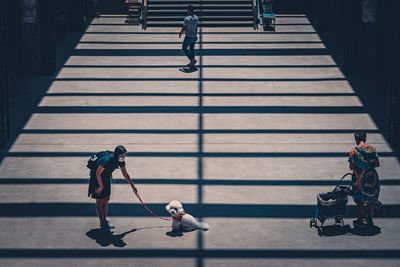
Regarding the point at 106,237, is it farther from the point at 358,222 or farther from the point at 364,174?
the point at 364,174

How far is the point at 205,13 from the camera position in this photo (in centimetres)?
2734

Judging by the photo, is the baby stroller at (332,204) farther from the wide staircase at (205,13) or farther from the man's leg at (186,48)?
the wide staircase at (205,13)

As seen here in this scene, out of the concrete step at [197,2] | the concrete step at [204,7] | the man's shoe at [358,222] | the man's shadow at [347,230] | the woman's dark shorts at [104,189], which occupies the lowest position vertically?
the man's shadow at [347,230]

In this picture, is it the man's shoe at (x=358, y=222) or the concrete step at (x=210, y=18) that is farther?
the concrete step at (x=210, y=18)

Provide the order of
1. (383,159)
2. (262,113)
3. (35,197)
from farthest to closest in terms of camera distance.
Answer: (262,113), (383,159), (35,197)

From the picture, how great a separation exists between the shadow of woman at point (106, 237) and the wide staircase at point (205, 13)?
16112 mm

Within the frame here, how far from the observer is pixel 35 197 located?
13086mm

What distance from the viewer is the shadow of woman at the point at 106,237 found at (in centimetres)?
1122

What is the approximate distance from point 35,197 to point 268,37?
14148 mm

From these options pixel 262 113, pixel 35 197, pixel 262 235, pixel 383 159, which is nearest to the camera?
pixel 262 235

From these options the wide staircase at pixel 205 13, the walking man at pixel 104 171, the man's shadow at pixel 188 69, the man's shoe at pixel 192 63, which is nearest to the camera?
the walking man at pixel 104 171

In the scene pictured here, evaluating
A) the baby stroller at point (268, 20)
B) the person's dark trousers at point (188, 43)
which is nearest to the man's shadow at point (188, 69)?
the person's dark trousers at point (188, 43)

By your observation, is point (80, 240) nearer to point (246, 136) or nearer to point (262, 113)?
point (246, 136)

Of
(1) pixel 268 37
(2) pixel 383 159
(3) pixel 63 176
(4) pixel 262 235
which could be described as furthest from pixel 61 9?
(4) pixel 262 235
